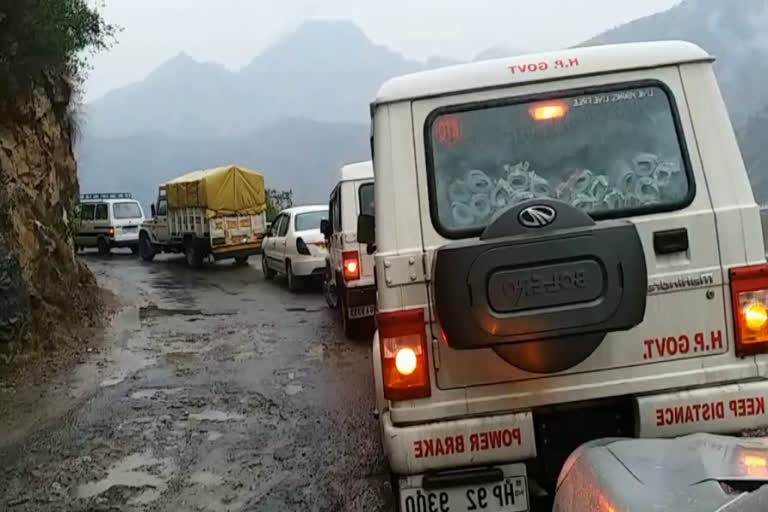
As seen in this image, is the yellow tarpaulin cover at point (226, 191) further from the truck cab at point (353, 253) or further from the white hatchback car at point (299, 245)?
the truck cab at point (353, 253)

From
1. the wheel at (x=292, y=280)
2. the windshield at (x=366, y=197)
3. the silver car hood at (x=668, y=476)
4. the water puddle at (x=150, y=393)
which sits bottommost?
the water puddle at (x=150, y=393)

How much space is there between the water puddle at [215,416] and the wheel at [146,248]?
20.6 m

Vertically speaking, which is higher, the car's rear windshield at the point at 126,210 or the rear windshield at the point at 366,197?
the car's rear windshield at the point at 126,210

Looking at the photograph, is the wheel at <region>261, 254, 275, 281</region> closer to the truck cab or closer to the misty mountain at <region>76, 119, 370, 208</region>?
the truck cab

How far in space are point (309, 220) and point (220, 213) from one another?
21.1 ft

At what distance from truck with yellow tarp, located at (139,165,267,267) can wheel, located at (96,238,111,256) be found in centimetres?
521

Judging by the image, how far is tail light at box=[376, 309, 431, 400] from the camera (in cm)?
367

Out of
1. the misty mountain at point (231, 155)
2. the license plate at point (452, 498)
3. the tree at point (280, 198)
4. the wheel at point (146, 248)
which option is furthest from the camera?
the misty mountain at point (231, 155)

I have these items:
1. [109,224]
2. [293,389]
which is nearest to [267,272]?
[293,389]

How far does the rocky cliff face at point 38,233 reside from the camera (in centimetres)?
957

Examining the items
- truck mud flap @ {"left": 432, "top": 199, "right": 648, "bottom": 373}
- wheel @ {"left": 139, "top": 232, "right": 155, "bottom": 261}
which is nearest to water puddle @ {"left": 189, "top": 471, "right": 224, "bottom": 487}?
truck mud flap @ {"left": 432, "top": 199, "right": 648, "bottom": 373}

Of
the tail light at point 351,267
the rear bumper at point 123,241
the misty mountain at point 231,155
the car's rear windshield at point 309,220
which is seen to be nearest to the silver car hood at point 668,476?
the tail light at point 351,267

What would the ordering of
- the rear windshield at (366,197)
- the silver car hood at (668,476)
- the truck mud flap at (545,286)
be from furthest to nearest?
the rear windshield at (366,197)
the truck mud flap at (545,286)
the silver car hood at (668,476)

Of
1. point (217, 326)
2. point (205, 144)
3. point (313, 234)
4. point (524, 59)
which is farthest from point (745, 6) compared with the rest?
point (205, 144)
